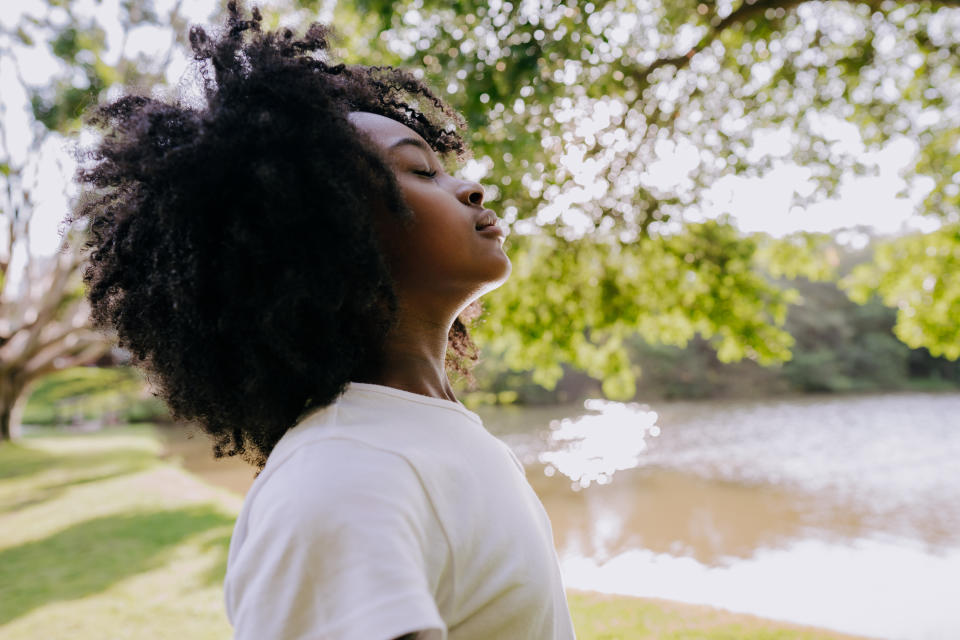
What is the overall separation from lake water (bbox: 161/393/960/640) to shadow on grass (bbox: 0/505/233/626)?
401cm

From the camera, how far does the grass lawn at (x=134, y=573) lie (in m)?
5.30

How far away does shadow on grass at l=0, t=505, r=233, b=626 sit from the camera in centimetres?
621

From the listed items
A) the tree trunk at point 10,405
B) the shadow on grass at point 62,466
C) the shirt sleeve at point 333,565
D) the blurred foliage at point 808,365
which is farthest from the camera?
the blurred foliage at point 808,365

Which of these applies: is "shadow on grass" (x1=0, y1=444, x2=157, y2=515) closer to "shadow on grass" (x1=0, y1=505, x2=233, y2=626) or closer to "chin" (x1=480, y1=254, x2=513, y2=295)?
"shadow on grass" (x1=0, y1=505, x2=233, y2=626)

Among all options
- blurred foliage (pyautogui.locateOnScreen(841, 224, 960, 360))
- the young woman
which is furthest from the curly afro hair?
blurred foliage (pyautogui.locateOnScreen(841, 224, 960, 360))

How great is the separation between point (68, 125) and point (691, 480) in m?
13.8

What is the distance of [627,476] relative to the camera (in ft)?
46.1

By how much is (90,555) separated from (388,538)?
27.7 ft

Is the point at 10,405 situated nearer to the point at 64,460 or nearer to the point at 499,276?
the point at 64,460

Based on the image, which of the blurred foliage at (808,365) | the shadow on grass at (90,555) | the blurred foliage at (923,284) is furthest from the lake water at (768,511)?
the blurred foliage at (808,365)

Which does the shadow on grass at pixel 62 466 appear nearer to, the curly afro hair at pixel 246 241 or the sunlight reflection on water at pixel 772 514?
the sunlight reflection on water at pixel 772 514

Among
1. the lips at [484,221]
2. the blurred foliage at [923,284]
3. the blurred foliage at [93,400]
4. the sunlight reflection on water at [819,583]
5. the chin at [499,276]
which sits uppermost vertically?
the lips at [484,221]

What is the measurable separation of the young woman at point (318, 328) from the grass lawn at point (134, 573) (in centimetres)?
461

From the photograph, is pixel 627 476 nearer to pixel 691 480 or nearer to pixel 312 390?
pixel 691 480
